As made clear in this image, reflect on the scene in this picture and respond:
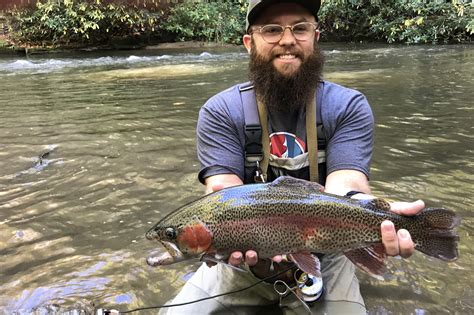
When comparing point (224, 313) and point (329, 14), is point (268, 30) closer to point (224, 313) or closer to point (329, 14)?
point (224, 313)

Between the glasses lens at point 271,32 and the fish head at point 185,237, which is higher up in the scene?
the glasses lens at point 271,32

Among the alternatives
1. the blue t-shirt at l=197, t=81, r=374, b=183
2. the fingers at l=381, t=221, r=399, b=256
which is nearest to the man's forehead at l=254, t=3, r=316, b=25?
the blue t-shirt at l=197, t=81, r=374, b=183

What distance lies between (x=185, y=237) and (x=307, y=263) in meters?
0.57

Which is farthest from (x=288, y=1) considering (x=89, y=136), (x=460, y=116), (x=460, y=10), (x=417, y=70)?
(x=460, y=10)

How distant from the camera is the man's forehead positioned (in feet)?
9.07

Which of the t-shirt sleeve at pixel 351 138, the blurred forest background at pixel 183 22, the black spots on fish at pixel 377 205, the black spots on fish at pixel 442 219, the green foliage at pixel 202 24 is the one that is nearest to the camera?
the black spots on fish at pixel 442 219

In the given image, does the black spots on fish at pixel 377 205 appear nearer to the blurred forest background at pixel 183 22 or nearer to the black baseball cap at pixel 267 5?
the black baseball cap at pixel 267 5

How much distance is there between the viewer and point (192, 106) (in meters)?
9.40

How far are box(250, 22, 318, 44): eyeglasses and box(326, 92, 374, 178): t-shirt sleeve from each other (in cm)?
47

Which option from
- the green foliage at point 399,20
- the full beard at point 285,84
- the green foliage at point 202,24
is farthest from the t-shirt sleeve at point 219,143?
the green foliage at point 202,24

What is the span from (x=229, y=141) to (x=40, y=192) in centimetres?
329

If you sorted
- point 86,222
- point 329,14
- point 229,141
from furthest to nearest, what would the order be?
point 329,14
point 86,222
point 229,141

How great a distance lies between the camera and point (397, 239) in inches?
80.1

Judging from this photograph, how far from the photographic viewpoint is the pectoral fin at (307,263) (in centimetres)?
211
